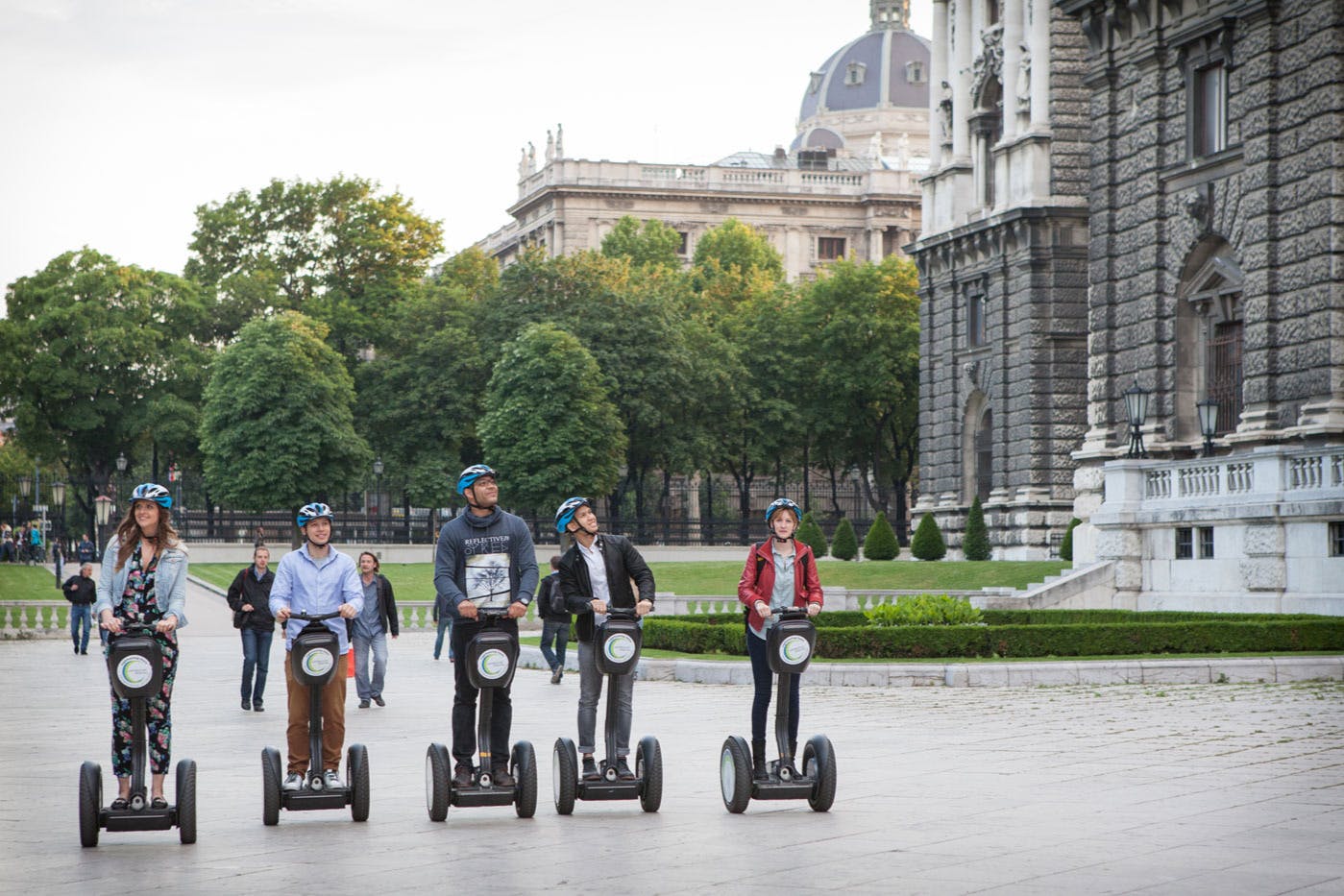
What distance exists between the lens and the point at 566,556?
1249cm

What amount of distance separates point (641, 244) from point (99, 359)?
29.2 m

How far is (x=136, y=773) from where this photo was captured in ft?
37.0

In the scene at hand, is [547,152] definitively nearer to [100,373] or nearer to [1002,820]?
[100,373]

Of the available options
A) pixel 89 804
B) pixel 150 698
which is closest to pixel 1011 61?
pixel 150 698

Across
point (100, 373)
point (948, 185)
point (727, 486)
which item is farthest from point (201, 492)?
point (948, 185)

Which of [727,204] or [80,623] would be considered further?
[727,204]

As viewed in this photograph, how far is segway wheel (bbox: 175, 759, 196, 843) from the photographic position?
37.1 ft

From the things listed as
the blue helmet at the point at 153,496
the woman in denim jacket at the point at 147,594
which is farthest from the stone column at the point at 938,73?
the woman in denim jacket at the point at 147,594

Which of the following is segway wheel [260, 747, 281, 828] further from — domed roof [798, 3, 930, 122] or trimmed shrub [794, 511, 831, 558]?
domed roof [798, 3, 930, 122]

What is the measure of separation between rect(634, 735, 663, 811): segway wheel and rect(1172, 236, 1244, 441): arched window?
26365 millimetres

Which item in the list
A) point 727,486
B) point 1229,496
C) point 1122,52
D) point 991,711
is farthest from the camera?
point 727,486

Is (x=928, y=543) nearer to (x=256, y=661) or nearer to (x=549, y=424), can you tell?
(x=549, y=424)

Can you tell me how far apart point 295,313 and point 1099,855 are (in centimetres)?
6420

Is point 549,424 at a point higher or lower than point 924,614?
higher
